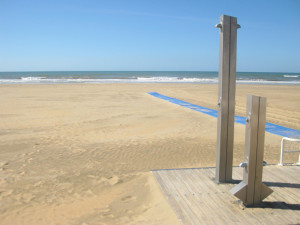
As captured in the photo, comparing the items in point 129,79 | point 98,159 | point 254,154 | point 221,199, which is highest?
point 129,79

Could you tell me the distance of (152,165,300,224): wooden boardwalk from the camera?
2.84 metres

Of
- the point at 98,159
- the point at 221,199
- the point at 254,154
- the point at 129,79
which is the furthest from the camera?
the point at 129,79

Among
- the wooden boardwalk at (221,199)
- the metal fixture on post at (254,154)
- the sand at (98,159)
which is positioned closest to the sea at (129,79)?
the sand at (98,159)

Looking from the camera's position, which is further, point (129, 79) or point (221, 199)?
point (129, 79)

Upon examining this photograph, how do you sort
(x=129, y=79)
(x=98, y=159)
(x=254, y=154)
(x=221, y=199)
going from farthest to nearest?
(x=129, y=79), (x=98, y=159), (x=221, y=199), (x=254, y=154)

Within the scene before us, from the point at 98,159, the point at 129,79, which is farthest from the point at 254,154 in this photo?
the point at 129,79

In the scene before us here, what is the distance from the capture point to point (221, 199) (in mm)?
3277

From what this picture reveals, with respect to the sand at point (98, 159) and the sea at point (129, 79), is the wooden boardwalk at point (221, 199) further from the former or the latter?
the sea at point (129, 79)

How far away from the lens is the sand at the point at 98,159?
3.43 meters

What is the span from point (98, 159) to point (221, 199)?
9.82 ft

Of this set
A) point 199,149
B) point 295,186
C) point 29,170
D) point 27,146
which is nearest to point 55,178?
point 29,170

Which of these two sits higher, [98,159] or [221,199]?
[221,199]

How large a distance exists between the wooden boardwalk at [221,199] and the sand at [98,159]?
0.19 meters

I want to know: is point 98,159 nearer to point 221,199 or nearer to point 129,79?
point 221,199
